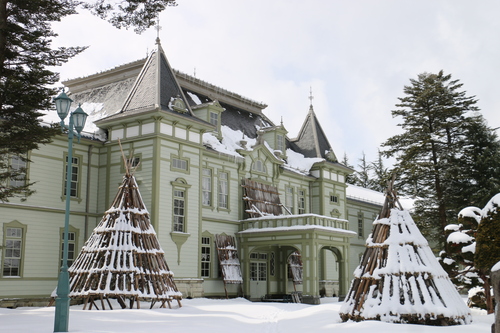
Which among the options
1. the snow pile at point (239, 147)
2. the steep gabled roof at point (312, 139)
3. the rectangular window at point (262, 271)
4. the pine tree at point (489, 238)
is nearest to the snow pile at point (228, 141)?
the snow pile at point (239, 147)

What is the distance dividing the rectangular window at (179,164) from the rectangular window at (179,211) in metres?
1.09

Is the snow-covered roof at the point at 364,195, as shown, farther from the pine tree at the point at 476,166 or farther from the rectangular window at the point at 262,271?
the rectangular window at the point at 262,271

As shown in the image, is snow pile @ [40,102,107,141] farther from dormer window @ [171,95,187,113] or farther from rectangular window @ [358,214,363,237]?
rectangular window @ [358,214,363,237]

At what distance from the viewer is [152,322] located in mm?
15305

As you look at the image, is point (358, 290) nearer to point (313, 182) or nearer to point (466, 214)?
point (466, 214)

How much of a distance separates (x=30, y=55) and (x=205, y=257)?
14.7 meters

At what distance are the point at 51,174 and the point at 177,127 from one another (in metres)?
5.77

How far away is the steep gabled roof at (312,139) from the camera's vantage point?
38.0 meters

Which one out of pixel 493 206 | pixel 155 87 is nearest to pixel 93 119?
pixel 155 87

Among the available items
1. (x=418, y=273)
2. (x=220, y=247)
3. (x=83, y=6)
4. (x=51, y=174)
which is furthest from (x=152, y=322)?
(x=220, y=247)

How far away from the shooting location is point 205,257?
28.8 metres

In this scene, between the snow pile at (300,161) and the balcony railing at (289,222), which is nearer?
the balcony railing at (289,222)

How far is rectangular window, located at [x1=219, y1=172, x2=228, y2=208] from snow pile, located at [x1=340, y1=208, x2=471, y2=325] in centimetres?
1467

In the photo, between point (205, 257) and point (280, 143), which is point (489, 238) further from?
point (280, 143)
